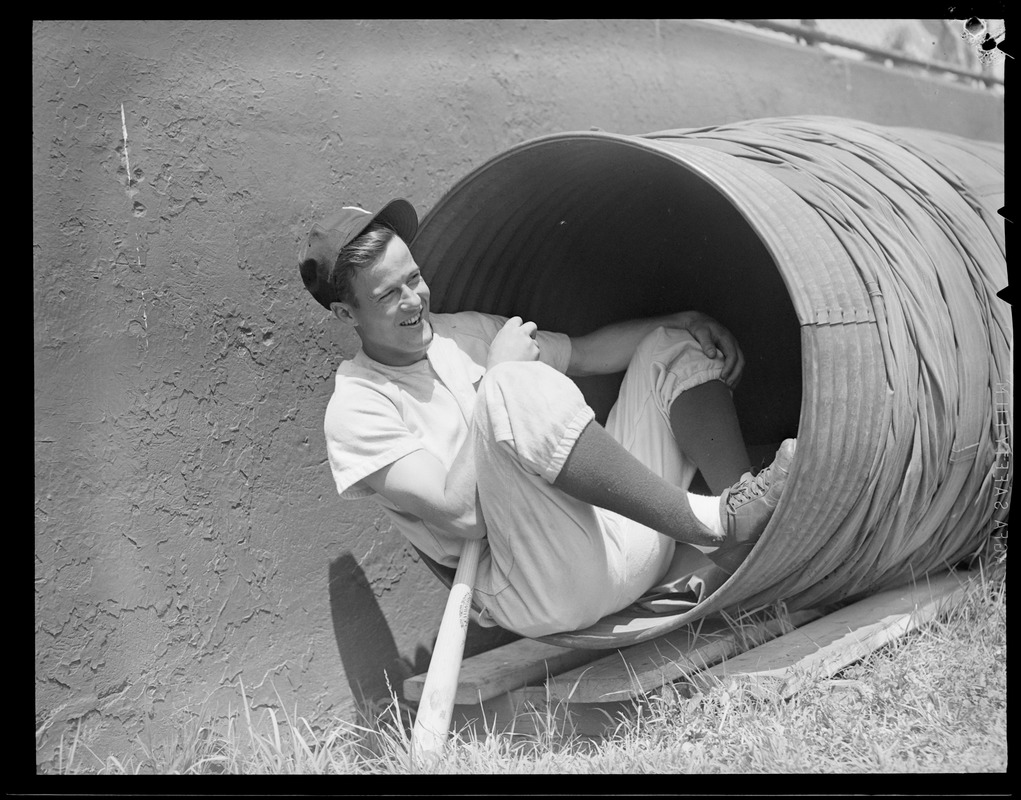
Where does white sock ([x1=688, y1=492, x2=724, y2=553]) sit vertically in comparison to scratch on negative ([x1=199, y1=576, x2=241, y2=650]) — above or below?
above

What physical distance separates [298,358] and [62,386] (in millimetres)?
619

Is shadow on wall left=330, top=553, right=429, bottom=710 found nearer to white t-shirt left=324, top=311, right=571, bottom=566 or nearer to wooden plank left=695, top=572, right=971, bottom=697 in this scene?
white t-shirt left=324, top=311, right=571, bottom=566

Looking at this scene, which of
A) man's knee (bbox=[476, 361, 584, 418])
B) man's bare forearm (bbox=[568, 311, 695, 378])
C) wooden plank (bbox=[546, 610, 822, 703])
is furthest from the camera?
man's bare forearm (bbox=[568, 311, 695, 378])

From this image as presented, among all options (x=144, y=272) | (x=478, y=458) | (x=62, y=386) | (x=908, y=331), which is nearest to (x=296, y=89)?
(x=144, y=272)

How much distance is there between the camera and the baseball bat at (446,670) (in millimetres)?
2326

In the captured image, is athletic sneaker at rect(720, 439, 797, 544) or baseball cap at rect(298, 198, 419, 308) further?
baseball cap at rect(298, 198, 419, 308)

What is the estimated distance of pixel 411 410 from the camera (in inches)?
97.8

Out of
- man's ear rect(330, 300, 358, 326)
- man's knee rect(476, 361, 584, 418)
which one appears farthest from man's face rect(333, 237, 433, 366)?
man's knee rect(476, 361, 584, 418)

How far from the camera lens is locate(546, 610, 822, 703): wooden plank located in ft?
8.07

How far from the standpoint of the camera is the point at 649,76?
4062 mm

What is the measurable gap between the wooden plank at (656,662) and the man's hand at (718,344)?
58 cm

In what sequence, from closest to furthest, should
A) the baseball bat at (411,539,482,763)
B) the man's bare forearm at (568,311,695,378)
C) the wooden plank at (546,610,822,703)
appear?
the baseball bat at (411,539,482,763), the wooden plank at (546,610,822,703), the man's bare forearm at (568,311,695,378)

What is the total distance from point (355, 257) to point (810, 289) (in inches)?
36.7
